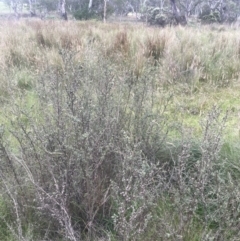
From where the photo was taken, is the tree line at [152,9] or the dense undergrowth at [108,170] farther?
the tree line at [152,9]

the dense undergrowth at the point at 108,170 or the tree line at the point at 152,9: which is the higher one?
the tree line at the point at 152,9

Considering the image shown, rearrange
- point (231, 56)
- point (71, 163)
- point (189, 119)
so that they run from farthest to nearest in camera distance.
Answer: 1. point (231, 56)
2. point (189, 119)
3. point (71, 163)

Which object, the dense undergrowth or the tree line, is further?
the tree line

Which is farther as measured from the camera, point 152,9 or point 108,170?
point 152,9

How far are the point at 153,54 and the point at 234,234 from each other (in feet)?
12.0

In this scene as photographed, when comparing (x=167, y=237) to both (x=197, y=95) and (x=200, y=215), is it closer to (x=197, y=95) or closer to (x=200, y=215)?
(x=200, y=215)

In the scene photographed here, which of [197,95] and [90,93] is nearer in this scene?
[90,93]

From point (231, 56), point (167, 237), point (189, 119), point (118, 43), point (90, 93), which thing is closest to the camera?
point (167, 237)

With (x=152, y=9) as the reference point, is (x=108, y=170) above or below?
below

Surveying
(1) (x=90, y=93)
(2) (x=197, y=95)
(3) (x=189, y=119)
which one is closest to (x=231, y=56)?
(2) (x=197, y=95)

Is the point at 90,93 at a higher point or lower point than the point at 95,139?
higher

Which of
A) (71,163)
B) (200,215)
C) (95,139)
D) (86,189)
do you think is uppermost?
(95,139)

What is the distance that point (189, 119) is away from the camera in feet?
10.2

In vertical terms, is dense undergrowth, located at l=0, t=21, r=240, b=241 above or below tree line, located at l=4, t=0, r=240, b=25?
below
